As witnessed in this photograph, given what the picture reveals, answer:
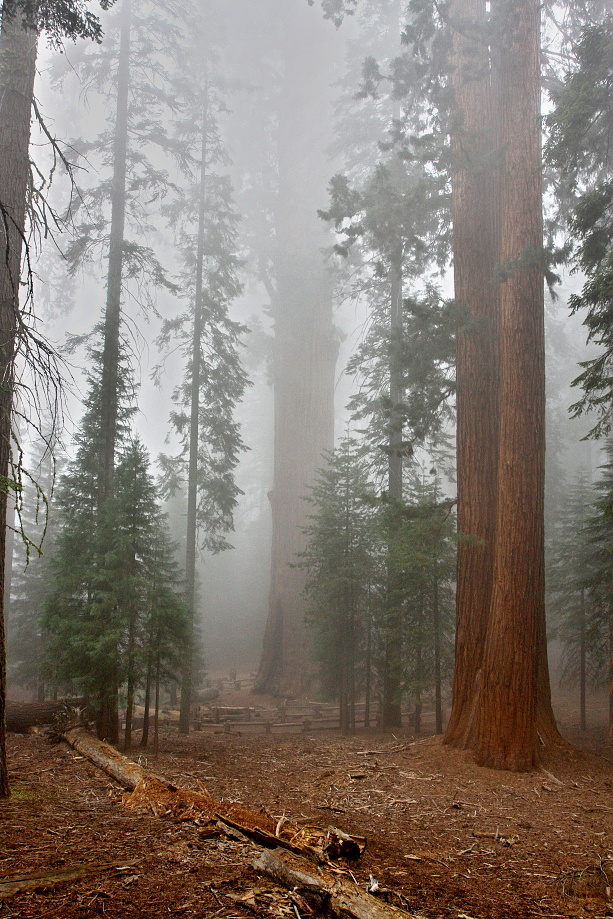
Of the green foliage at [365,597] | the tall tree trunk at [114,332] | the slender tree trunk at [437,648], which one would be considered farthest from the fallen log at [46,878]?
the slender tree trunk at [437,648]

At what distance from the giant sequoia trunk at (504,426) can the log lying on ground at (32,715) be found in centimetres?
726

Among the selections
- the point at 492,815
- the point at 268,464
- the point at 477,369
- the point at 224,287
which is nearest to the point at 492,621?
the point at 492,815

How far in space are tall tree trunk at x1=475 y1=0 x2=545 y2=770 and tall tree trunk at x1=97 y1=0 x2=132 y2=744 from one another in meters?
6.33

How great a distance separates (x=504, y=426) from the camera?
8750 mm

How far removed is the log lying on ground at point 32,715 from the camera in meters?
11.2

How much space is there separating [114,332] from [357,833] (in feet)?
36.5

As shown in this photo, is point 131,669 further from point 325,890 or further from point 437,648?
point 325,890

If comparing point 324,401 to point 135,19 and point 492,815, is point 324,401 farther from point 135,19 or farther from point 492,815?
point 492,815

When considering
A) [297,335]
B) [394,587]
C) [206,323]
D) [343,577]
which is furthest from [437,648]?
[297,335]

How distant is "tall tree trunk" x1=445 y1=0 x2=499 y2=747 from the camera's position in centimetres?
898

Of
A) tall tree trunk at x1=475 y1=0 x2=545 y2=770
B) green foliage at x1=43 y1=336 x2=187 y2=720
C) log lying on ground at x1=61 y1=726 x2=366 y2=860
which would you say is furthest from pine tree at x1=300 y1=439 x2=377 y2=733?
log lying on ground at x1=61 y1=726 x2=366 y2=860

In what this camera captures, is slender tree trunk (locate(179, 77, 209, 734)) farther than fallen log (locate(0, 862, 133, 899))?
Yes

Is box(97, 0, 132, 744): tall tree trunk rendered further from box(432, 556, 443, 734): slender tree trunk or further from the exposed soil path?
box(432, 556, 443, 734): slender tree trunk

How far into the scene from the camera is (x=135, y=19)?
15391 millimetres
